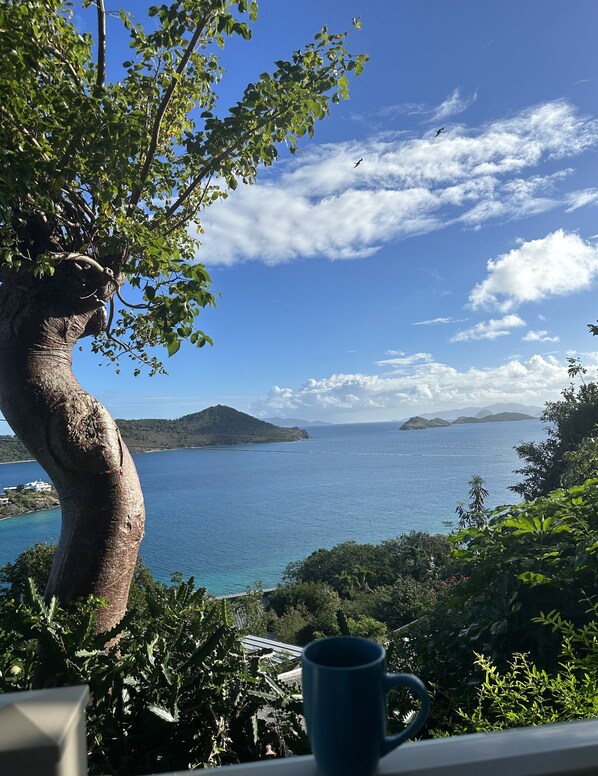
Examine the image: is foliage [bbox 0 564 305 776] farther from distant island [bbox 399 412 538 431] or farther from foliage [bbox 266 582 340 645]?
distant island [bbox 399 412 538 431]

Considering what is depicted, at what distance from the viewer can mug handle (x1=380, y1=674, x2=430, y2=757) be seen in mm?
519

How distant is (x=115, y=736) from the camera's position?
1.08 m

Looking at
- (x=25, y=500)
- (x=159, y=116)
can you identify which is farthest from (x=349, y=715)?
(x=25, y=500)

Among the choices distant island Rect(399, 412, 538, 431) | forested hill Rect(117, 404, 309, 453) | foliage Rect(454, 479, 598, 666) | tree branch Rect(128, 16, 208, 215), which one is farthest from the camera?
distant island Rect(399, 412, 538, 431)

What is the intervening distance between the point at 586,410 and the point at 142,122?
15.8 metres

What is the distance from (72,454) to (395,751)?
145 centimetres

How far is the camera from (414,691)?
559 millimetres

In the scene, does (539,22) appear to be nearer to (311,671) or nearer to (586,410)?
(311,671)

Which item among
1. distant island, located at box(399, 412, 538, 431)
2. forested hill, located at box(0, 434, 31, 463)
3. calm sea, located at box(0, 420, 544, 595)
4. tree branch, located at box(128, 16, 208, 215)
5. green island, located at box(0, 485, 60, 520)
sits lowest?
calm sea, located at box(0, 420, 544, 595)

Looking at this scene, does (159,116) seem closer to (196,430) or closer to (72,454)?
(72,454)

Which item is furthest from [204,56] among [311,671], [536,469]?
[536,469]

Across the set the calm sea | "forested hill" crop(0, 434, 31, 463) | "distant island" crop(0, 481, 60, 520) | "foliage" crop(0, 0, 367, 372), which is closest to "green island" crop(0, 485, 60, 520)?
"distant island" crop(0, 481, 60, 520)

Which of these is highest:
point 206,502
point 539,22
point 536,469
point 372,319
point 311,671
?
point 372,319

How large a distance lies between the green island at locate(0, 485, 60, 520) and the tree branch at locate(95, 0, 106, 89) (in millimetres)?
24472
